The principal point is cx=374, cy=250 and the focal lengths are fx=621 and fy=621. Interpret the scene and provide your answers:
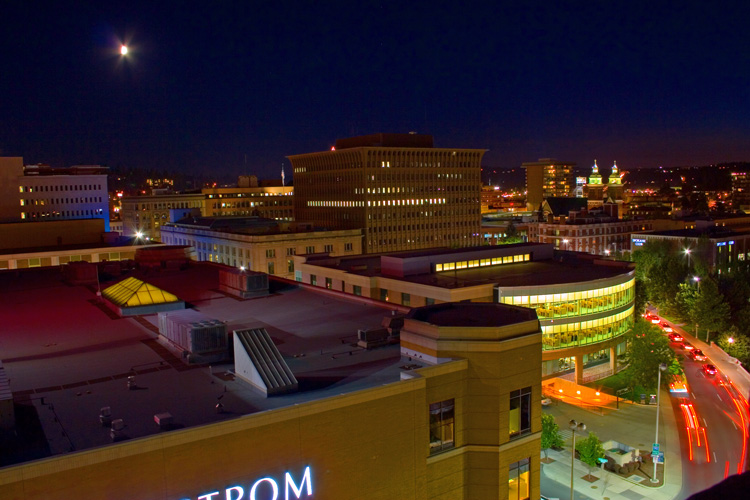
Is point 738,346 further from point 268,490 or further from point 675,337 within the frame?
point 268,490

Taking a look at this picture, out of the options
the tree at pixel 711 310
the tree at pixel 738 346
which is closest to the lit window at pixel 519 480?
the tree at pixel 738 346

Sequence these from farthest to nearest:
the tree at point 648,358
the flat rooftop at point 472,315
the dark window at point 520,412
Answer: the tree at point 648,358
the flat rooftop at point 472,315
the dark window at point 520,412

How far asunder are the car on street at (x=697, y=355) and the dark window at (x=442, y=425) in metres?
57.5

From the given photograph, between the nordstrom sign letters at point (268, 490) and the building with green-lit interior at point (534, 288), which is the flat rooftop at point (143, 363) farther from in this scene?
the building with green-lit interior at point (534, 288)

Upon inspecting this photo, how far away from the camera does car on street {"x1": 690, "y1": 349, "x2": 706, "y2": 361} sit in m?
71.1

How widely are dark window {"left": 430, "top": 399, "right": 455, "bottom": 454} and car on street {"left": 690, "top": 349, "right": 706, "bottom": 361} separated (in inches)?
2262

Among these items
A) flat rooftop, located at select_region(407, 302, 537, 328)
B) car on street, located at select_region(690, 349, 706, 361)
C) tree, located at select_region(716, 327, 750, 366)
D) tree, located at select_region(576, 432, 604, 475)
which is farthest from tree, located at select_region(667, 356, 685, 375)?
flat rooftop, located at select_region(407, 302, 537, 328)

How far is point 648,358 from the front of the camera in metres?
58.8

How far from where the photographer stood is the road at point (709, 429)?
139ft

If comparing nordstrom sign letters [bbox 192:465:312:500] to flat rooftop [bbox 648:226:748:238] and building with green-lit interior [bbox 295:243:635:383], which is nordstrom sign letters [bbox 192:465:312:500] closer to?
building with green-lit interior [bbox 295:243:635:383]

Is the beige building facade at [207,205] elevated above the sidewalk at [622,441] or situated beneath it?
elevated above

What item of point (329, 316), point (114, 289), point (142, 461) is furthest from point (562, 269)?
point (142, 461)

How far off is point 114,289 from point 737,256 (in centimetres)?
11750

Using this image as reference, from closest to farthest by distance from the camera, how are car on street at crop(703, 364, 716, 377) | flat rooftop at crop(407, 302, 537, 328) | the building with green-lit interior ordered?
flat rooftop at crop(407, 302, 537, 328)
the building with green-lit interior
car on street at crop(703, 364, 716, 377)
